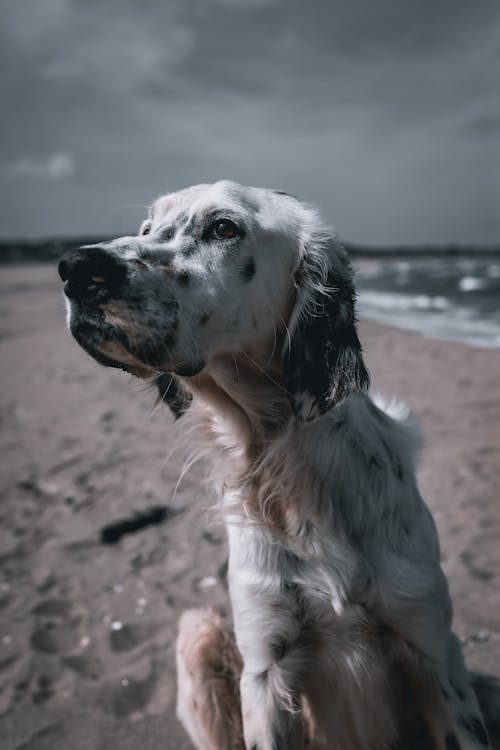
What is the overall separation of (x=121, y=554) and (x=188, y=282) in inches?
105

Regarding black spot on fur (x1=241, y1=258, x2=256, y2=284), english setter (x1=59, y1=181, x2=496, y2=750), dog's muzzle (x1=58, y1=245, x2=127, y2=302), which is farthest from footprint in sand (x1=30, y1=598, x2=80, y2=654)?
black spot on fur (x1=241, y1=258, x2=256, y2=284)

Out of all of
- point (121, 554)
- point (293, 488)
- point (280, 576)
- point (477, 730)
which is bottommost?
point (121, 554)

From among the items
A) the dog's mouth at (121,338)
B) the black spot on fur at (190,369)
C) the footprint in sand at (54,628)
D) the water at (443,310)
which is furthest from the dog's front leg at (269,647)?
the water at (443,310)

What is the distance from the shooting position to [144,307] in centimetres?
187

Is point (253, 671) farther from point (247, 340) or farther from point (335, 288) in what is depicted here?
point (335, 288)

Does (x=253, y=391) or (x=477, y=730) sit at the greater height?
(x=253, y=391)

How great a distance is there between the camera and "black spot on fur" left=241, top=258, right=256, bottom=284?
Answer: 217cm

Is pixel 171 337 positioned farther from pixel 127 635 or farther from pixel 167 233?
pixel 127 635

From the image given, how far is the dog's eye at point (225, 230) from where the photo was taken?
7.27 ft

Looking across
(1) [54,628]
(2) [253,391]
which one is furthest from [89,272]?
(1) [54,628]

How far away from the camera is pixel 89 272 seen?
181 cm

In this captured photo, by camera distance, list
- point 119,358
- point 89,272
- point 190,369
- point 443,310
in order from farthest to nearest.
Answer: point 443,310, point 190,369, point 119,358, point 89,272

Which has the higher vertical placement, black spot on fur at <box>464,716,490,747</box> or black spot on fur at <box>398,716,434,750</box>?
black spot on fur at <box>464,716,490,747</box>

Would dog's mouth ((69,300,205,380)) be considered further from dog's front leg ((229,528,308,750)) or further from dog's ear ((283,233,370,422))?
dog's front leg ((229,528,308,750))
